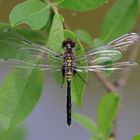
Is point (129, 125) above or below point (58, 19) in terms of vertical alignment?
below

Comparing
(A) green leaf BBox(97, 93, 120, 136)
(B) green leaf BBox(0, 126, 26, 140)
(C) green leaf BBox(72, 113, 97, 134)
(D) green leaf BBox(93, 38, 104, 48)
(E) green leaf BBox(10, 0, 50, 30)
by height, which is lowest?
(B) green leaf BBox(0, 126, 26, 140)

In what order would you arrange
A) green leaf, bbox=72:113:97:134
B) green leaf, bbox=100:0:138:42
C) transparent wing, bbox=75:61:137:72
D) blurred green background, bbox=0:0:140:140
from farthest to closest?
blurred green background, bbox=0:0:140:140
green leaf, bbox=72:113:97:134
green leaf, bbox=100:0:138:42
transparent wing, bbox=75:61:137:72

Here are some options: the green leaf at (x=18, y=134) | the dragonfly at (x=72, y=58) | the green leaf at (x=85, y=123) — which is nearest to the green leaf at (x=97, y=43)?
the dragonfly at (x=72, y=58)

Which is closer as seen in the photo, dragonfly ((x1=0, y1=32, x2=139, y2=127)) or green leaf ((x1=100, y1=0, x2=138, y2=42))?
dragonfly ((x1=0, y1=32, x2=139, y2=127))

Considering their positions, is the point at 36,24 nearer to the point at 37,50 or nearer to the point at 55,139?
the point at 37,50

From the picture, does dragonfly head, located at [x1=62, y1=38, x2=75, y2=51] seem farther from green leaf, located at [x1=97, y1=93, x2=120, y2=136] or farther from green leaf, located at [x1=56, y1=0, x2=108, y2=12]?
green leaf, located at [x1=97, y1=93, x2=120, y2=136]

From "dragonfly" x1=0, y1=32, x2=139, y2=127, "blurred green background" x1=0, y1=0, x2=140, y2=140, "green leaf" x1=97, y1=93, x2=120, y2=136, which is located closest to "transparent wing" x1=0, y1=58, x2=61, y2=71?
"dragonfly" x1=0, y1=32, x2=139, y2=127

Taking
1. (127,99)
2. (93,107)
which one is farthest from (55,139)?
(127,99)

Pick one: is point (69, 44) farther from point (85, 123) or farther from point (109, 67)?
point (85, 123)
